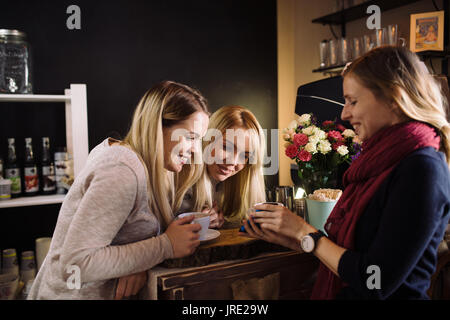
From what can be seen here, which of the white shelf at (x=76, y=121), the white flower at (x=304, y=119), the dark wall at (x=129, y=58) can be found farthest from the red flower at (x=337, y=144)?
the dark wall at (x=129, y=58)

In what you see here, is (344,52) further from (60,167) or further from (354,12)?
(60,167)

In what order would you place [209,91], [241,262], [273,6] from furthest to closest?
[273,6] → [209,91] → [241,262]

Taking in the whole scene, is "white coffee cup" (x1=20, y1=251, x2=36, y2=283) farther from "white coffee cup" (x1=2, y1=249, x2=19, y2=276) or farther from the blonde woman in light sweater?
the blonde woman in light sweater

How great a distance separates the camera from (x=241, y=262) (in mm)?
1027

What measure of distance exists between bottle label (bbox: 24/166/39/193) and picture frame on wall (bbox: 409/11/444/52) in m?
2.48

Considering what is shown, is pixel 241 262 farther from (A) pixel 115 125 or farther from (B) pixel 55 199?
(A) pixel 115 125

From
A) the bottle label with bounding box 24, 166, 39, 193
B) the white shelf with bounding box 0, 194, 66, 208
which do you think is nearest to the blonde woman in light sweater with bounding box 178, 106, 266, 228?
the white shelf with bounding box 0, 194, 66, 208

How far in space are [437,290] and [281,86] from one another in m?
2.72

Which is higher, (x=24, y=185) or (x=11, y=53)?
(x=11, y=53)

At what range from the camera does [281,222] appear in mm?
1030

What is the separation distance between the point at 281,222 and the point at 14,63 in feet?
6.54

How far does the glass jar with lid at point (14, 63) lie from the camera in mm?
2191

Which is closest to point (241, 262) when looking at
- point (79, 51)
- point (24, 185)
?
point (24, 185)

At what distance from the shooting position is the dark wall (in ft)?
8.38
